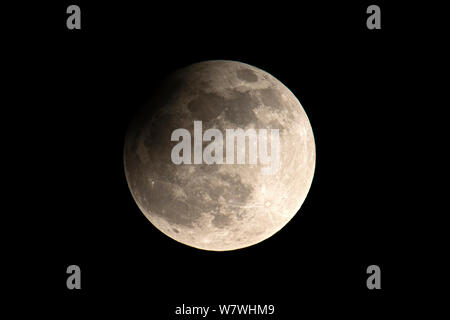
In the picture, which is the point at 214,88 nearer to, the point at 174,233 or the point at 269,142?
the point at 269,142

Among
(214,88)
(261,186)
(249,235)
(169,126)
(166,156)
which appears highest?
(214,88)

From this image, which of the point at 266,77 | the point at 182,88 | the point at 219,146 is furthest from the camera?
the point at 266,77

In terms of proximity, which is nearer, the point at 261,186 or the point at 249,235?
the point at 261,186

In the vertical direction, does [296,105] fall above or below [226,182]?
above

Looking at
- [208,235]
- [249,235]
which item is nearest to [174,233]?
[208,235]

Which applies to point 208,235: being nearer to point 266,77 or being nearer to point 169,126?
point 169,126

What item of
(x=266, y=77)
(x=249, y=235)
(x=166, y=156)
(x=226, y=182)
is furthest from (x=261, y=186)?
(x=266, y=77)

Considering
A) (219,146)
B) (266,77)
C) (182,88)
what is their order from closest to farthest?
(219,146), (182,88), (266,77)
